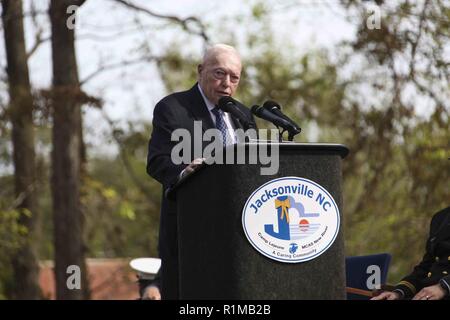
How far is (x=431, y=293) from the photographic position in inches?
199

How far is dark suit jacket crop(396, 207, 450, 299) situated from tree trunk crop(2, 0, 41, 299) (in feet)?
32.5

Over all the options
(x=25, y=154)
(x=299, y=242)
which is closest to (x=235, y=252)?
(x=299, y=242)

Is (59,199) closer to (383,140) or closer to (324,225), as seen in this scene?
(383,140)

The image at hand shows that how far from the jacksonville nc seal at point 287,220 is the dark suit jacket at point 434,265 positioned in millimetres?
1236

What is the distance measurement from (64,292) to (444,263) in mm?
8422

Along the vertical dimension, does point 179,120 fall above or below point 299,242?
above

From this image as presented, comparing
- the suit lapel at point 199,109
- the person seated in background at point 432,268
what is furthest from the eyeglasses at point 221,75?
the person seated in background at point 432,268

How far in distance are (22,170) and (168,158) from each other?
11.3 meters

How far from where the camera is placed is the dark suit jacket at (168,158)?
5.15 meters

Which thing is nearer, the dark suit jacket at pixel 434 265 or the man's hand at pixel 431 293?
the man's hand at pixel 431 293

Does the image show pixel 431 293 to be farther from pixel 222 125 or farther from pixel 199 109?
pixel 199 109

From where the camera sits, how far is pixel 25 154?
52.6ft

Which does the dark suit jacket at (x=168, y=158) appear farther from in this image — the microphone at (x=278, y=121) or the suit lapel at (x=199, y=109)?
the microphone at (x=278, y=121)

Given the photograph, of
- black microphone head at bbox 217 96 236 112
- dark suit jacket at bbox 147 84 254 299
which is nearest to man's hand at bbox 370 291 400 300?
dark suit jacket at bbox 147 84 254 299
